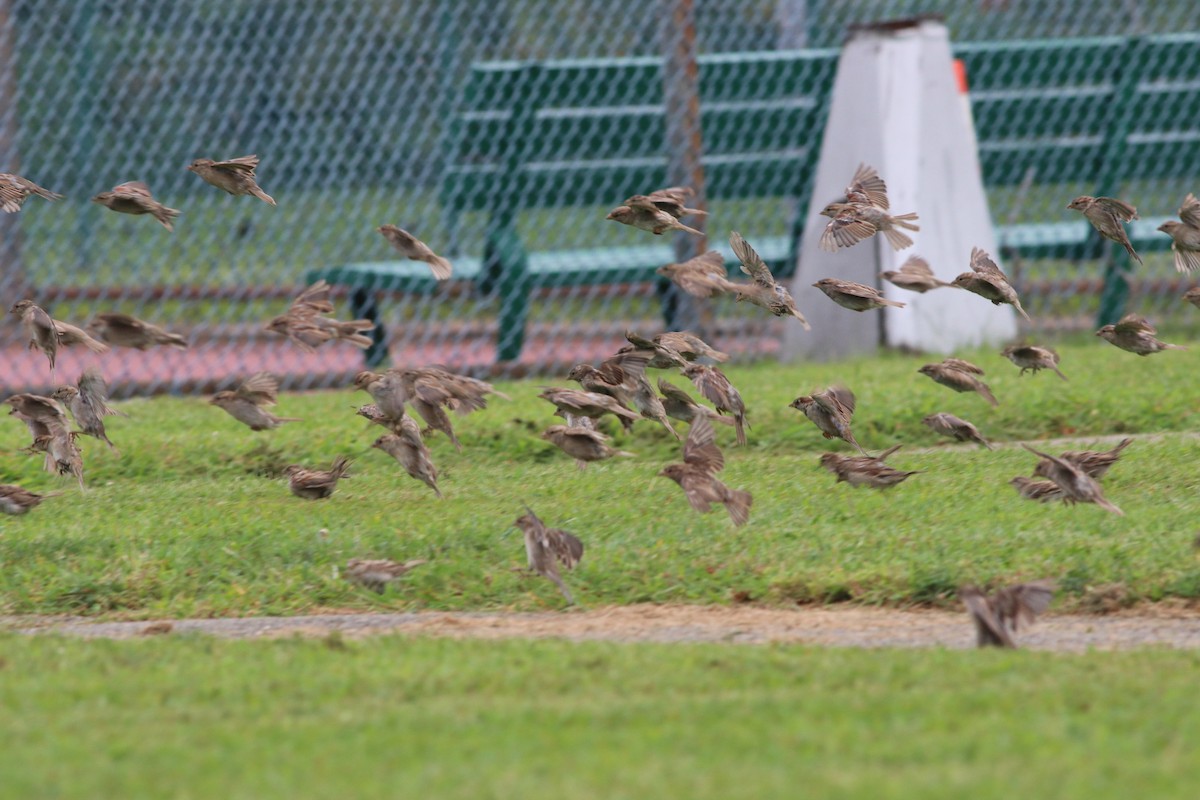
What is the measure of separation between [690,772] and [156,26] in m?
8.10

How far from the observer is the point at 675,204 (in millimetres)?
6477

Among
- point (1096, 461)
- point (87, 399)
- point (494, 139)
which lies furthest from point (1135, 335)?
point (494, 139)

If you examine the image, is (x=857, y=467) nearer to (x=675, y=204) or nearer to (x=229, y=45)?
(x=675, y=204)

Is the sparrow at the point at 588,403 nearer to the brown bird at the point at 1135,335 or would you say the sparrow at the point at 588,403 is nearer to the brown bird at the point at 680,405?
the brown bird at the point at 680,405

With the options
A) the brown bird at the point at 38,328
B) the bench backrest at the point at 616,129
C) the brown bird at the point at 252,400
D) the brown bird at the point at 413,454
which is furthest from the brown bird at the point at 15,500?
the bench backrest at the point at 616,129

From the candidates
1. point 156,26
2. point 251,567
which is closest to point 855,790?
point 251,567

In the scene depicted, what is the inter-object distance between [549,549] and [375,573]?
52 centimetres

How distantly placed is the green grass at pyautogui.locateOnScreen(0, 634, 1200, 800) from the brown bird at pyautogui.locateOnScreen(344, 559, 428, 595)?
60 centimetres

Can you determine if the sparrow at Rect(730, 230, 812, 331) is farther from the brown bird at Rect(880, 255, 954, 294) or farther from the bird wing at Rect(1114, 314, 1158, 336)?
the bird wing at Rect(1114, 314, 1158, 336)

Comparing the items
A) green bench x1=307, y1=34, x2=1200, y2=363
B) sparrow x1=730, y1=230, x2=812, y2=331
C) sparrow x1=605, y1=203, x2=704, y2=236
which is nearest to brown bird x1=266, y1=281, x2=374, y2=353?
sparrow x1=605, y1=203, x2=704, y2=236

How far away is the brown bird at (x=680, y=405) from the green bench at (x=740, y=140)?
3.32 metres

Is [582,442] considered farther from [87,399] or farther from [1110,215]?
[1110,215]

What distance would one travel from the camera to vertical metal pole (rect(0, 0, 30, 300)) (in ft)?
31.3

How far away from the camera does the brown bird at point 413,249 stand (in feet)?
21.4
